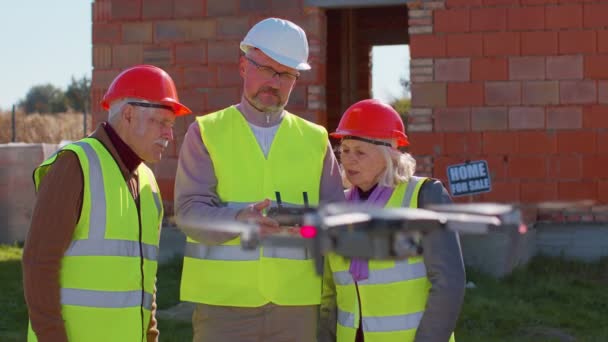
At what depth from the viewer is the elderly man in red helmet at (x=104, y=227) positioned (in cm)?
312

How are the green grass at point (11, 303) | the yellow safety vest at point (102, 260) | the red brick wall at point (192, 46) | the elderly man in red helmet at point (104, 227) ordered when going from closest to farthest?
the elderly man in red helmet at point (104, 227), the yellow safety vest at point (102, 260), the green grass at point (11, 303), the red brick wall at point (192, 46)

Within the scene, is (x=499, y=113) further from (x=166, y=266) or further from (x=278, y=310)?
(x=278, y=310)

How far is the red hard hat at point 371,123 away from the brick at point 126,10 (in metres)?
6.75

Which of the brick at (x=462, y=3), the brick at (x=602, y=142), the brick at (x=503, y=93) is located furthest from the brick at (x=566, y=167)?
the brick at (x=462, y=3)

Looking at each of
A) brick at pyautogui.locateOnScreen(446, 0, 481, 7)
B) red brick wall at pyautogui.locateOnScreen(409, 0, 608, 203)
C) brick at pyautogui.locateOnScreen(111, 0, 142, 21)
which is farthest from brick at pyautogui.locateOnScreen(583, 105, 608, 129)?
brick at pyautogui.locateOnScreen(111, 0, 142, 21)

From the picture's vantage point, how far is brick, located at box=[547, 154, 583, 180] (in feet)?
29.9

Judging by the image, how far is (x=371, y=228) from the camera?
1.66 m

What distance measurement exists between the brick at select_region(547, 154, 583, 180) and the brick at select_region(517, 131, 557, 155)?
10 cm

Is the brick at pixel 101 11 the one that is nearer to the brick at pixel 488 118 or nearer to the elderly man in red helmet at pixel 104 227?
the brick at pixel 488 118

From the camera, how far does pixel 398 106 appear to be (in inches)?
898

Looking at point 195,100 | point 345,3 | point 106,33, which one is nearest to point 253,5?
point 345,3

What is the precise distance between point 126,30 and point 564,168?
459 centimetres

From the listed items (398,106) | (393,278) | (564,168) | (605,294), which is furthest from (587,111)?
(398,106)

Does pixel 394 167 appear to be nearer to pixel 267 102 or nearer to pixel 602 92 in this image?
pixel 267 102
